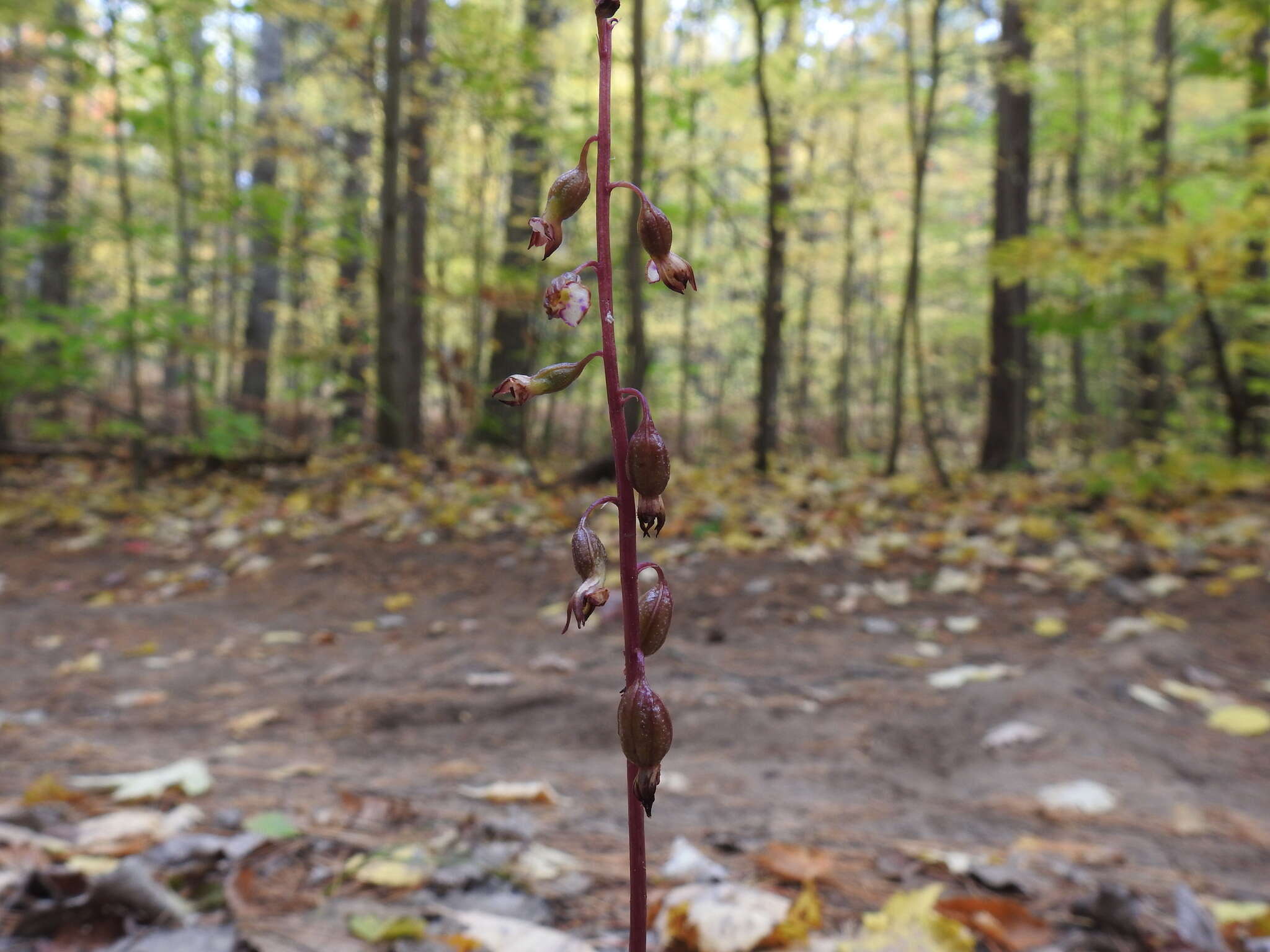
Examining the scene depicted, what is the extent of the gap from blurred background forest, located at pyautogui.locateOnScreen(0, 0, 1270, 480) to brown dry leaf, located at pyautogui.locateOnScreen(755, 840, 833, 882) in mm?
4001

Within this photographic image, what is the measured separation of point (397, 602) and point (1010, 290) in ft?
19.4

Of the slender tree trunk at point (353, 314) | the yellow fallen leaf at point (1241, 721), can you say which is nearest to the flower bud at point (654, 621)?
the yellow fallen leaf at point (1241, 721)

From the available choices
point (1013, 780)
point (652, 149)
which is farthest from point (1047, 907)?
point (652, 149)

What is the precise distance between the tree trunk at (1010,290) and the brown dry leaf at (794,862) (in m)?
5.91

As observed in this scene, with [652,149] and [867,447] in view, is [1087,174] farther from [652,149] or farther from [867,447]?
[652,149]

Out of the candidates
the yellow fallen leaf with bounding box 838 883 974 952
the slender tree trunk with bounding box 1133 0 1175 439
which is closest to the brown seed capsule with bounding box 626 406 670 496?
the yellow fallen leaf with bounding box 838 883 974 952

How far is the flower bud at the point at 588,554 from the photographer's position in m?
0.62

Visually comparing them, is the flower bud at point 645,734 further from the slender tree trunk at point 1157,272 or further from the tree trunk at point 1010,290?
the slender tree trunk at point 1157,272

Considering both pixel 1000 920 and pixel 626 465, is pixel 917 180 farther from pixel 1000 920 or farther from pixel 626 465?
pixel 626 465

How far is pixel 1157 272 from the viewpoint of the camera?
8.36 metres

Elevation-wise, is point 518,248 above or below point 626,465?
above

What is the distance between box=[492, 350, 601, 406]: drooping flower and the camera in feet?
1.93

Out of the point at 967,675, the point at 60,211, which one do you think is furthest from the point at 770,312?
the point at 60,211

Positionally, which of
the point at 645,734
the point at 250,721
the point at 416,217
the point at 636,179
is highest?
the point at 416,217
